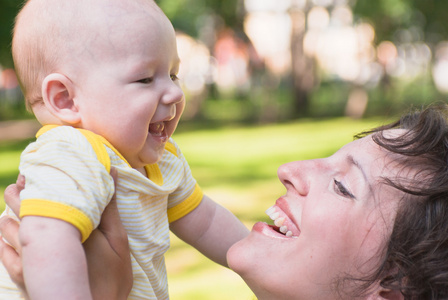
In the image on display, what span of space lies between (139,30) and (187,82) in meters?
26.2

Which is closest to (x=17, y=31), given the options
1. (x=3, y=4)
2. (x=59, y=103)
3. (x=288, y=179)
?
(x=59, y=103)

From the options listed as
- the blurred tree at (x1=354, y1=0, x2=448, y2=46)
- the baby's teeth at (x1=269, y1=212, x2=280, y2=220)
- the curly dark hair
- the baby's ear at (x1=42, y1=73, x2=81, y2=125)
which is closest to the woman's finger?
the baby's ear at (x1=42, y1=73, x2=81, y2=125)

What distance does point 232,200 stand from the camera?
8.14 metres

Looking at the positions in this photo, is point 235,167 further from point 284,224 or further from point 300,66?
point 300,66

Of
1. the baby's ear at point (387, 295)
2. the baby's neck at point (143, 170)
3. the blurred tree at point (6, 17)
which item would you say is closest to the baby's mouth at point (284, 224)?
the baby's ear at point (387, 295)

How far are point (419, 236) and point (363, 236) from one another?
0.18m

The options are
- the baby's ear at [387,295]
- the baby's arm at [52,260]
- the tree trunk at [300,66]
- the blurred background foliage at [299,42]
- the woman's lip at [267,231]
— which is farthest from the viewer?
the tree trunk at [300,66]

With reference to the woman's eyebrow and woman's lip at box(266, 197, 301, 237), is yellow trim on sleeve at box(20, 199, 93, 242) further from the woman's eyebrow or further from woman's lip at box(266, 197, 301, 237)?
the woman's eyebrow

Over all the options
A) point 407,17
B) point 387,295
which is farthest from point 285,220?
point 407,17

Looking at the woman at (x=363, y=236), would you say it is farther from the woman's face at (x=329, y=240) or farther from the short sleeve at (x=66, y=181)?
the short sleeve at (x=66, y=181)

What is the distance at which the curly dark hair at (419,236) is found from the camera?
187 centimetres

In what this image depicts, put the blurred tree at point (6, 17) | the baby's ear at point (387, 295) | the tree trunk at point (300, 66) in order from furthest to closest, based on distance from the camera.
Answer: the tree trunk at point (300, 66)
the blurred tree at point (6, 17)
the baby's ear at point (387, 295)

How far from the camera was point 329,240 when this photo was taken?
6.34 ft

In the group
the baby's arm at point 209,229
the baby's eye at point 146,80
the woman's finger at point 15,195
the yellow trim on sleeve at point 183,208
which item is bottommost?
the baby's arm at point 209,229
